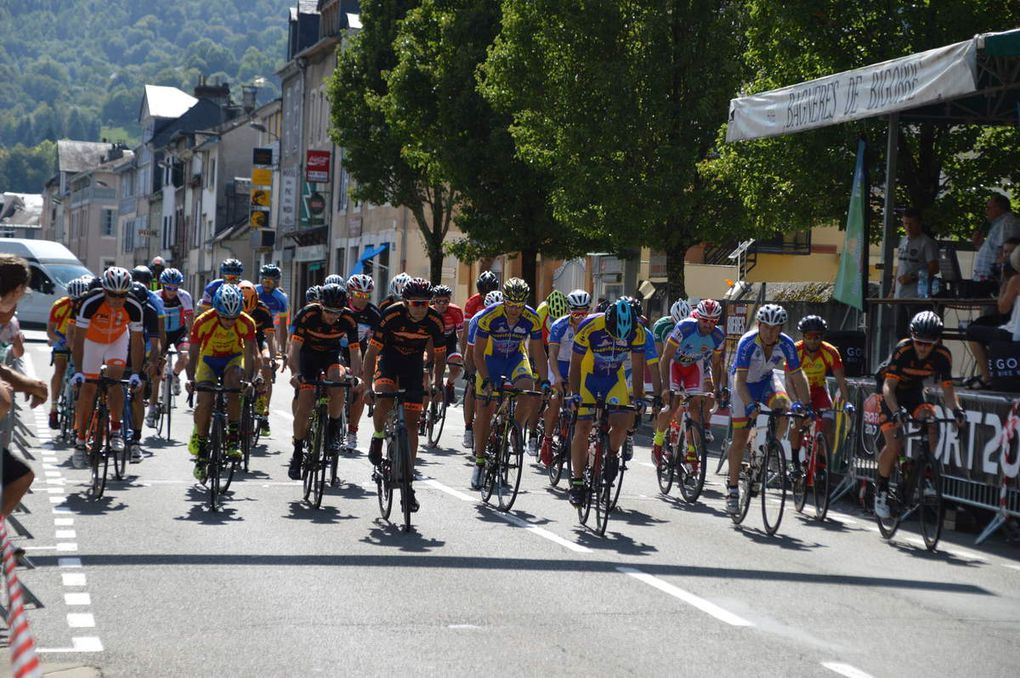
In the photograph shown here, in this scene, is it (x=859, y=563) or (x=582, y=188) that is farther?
(x=582, y=188)

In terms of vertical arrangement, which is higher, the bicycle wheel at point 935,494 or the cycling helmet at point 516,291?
the cycling helmet at point 516,291

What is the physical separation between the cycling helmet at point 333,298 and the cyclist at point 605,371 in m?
2.13

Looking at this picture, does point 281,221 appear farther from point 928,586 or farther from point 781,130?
point 928,586

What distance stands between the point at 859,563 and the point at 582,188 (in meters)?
17.7

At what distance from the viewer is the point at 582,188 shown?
91.9 ft

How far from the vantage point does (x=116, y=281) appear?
13406mm

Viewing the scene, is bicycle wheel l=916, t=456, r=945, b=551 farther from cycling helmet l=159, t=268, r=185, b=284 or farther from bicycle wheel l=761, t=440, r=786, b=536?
cycling helmet l=159, t=268, r=185, b=284

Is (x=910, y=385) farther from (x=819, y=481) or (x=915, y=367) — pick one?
(x=819, y=481)

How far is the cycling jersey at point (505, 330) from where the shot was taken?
14.0m

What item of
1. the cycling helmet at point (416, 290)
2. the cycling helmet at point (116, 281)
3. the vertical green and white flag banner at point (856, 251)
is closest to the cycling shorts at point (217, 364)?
the cycling helmet at point (116, 281)

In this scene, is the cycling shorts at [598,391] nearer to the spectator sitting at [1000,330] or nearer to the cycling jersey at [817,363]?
the cycling jersey at [817,363]

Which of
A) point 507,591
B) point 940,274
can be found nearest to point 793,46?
point 940,274

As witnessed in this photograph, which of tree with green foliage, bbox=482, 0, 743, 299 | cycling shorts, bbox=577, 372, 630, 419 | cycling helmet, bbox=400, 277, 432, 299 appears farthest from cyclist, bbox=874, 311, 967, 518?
tree with green foliage, bbox=482, 0, 743, 299

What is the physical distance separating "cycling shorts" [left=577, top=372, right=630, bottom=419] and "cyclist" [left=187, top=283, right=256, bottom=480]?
301 cm
